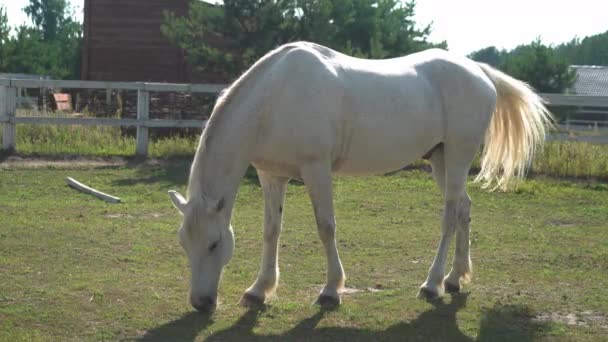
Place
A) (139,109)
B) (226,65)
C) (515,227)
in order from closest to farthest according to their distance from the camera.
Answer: (515,227) < (139,109) < (226,65)

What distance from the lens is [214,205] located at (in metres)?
5.08

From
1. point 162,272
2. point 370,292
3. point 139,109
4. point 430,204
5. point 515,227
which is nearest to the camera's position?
Answer: point 370,292

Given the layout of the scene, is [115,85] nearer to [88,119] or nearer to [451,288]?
[88,119]

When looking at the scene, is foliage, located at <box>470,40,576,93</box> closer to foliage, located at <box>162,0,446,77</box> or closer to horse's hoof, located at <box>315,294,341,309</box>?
foliage, located at <box>162,0,446,77</box>

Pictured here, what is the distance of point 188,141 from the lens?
13898 mm

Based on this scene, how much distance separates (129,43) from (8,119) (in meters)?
8.48

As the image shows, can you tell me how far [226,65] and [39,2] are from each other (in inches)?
3052

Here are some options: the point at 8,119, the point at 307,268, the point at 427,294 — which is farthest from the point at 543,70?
the point at 427,294

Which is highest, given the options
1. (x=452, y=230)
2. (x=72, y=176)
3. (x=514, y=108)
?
(x=514, y=108)

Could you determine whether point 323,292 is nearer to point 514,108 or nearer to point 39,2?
point 514,108

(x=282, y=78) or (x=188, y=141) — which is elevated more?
(x=282, y=78)

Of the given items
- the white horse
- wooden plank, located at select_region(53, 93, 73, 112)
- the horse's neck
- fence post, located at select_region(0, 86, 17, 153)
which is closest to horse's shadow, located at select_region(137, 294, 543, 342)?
the white horse

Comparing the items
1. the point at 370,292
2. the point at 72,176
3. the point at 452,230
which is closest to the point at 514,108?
the point at 452,230

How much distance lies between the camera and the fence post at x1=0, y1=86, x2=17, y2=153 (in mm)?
13211
